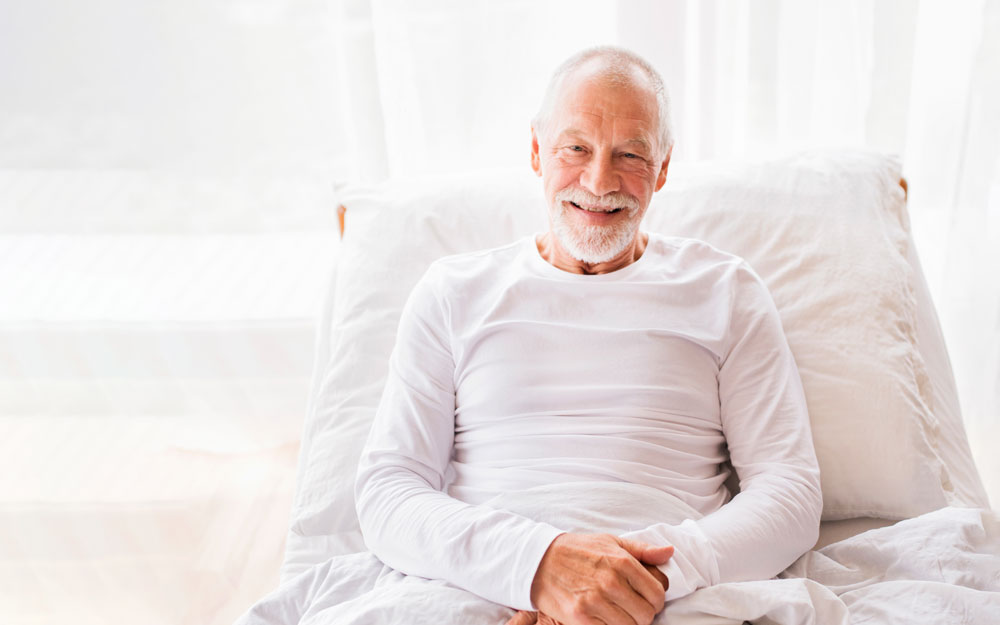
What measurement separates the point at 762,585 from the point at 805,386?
1.45 feet

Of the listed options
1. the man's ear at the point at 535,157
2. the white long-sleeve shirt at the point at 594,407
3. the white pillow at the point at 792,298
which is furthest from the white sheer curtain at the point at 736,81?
the white long-sleeve shirt at the point at 594,407

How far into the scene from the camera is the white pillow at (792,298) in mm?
1368

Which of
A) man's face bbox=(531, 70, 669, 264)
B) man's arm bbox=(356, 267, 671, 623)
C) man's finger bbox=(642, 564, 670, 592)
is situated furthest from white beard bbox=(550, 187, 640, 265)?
man's finger bbox=(642, 564, 670, 592)

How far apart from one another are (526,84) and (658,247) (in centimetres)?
72

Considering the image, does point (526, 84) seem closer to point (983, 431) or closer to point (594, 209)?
point (594, 209)

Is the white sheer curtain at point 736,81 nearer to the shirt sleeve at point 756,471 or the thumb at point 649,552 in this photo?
the shirt sleeve at point 756,471

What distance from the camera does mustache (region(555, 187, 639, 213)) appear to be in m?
1.32

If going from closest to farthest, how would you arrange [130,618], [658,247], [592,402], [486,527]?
1. [486,527]
2. [592,402]
3. [658,247]
4. [130,618]

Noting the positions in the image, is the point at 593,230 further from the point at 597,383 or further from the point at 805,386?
the point at 805,386

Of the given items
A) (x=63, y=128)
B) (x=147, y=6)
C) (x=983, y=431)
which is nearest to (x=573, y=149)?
(x=147, y=6)

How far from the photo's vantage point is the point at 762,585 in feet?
3.47

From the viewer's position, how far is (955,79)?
1992 millimetres

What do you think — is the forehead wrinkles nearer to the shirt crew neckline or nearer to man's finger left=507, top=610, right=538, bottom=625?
the shirt crew neckline

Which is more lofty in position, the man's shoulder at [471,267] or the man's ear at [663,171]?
the man's ear at [663,171]
